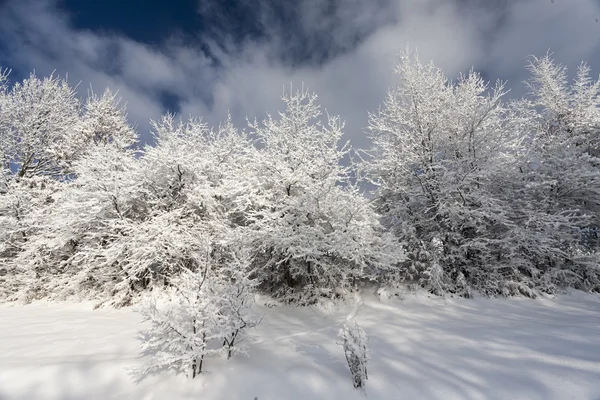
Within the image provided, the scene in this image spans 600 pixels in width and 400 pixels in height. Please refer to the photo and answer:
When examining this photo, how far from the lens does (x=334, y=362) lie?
5043mm

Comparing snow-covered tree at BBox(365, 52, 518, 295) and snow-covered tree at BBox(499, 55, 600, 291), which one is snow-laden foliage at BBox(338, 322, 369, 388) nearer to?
snow-covered tree at BBox(365, 52, 518, 295)

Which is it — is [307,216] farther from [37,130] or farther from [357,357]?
[37,130]

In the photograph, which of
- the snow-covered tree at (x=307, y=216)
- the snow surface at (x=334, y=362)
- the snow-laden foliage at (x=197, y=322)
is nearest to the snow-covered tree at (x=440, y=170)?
the snow-covered tree at (x=307, y=216)

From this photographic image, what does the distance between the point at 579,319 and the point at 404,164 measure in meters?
6.49

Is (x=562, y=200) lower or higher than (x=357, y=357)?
higher

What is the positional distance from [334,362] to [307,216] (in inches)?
205

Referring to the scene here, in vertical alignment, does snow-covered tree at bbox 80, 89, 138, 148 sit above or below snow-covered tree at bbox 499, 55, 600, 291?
above

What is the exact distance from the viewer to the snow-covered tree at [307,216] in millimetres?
9078

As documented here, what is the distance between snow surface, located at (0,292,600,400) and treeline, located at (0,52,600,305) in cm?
245

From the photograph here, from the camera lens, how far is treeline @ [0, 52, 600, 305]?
982 cm

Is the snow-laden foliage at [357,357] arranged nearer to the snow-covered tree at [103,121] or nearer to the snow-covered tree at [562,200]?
the snow-covered tree at [562,200]

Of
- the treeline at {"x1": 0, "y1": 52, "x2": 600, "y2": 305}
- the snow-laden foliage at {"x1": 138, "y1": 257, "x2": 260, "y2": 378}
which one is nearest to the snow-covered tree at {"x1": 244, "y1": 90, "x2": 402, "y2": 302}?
the treeline at {"x1": 0, "y1": 52, "x2": 600, "y2": 305}

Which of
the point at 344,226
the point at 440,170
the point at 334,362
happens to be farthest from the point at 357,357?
the point at 440,170

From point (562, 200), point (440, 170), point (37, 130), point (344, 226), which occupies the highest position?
point (37, 130)
